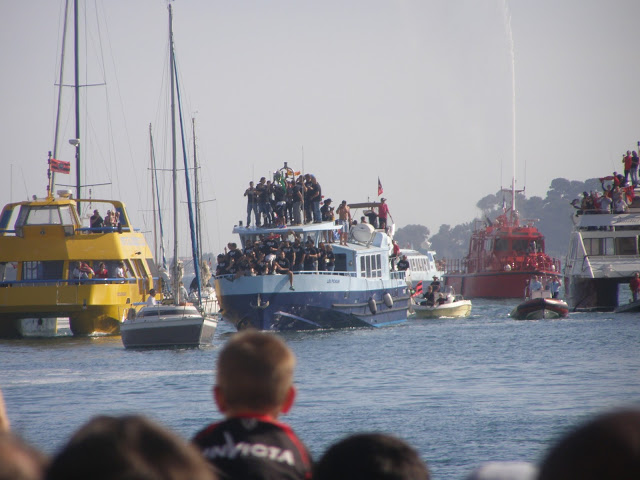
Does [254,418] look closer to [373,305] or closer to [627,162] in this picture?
[373,305]

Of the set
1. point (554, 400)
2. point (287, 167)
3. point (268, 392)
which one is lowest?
point (554, 400)

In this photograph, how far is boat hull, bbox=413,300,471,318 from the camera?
4428cm

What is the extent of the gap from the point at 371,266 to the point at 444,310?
6.20 metres

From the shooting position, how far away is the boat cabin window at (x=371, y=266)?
38875 mm

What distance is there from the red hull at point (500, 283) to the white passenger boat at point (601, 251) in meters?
17.8

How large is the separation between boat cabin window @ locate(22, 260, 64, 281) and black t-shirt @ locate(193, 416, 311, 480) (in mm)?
32838

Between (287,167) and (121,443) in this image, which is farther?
(287,167)

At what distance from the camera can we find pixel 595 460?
6.39 ft

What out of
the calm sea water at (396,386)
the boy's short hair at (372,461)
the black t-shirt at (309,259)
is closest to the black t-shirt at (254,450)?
the boy's short hair at (372,461)

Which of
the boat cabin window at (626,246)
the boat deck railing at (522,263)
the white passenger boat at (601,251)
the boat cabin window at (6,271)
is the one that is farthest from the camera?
the boat deck railing at (522,263)

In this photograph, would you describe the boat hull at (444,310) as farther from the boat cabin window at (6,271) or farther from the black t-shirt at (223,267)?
the boat cabin window at (6,271)

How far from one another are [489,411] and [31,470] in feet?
51.3

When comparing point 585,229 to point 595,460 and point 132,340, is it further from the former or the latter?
point 595,460

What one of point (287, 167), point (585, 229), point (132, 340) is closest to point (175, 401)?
point (132, 340)
